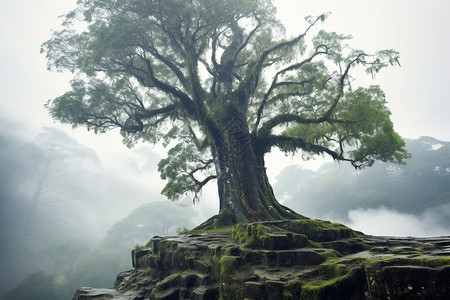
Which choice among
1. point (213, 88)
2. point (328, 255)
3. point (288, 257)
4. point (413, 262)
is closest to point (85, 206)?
point (213, 88)

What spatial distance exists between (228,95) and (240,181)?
5.19 metres

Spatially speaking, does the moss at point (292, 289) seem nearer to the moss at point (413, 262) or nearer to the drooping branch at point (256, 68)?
the moss at point (413, 262)

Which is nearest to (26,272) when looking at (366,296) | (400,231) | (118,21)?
(118,21)

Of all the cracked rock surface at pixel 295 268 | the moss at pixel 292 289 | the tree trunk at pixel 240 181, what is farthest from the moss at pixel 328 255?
the tree trunk at pixel 240 181

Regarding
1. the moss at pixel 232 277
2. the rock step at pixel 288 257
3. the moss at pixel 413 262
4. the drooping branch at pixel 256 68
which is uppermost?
the drooping branch at pixel 256 68

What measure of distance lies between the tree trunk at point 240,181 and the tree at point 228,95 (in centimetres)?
5

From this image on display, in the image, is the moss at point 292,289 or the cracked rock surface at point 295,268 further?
the moss at point 292,289

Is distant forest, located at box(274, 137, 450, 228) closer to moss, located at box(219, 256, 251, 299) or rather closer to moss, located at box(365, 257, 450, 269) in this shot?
moss, located at box(219, 256, 251, 299)

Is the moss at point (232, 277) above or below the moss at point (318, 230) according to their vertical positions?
below

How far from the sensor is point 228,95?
45.2 feet

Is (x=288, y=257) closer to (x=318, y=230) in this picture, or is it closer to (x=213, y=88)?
(x=318, y=230)

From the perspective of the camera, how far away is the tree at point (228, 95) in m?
11.8

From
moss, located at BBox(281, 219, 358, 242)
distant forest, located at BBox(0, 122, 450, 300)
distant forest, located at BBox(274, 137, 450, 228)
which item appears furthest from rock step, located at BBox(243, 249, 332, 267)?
distant forest, located at BBox(0, 122, 450, 300)

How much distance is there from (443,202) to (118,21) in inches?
2082
